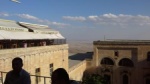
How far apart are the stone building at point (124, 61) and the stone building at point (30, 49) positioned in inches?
345

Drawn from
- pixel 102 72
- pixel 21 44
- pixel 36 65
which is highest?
pixel 21 44

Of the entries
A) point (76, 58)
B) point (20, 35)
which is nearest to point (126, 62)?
point (76, 58)

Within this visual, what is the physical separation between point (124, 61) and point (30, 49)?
63.5 feet

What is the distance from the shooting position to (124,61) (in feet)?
124

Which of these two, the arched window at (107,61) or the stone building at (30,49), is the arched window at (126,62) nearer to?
the arched window at (107,61)

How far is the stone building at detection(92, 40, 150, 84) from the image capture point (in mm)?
36469

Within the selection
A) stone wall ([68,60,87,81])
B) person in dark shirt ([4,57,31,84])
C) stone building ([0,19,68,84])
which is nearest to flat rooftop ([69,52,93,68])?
stone wall ([68,60,87,81])

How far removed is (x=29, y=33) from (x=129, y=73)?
18191 mm

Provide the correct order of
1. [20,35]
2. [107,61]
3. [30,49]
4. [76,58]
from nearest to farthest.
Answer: [30,49] → [20,35] → [107,61] → [76,58]

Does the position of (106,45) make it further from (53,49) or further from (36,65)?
(36,65)

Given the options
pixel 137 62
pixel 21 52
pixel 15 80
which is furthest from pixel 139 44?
pixel 15 80

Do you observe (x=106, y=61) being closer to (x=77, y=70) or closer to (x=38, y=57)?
(x=77, y=70)

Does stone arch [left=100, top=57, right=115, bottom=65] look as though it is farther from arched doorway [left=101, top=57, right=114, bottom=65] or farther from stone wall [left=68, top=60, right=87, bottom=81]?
stone wall [left=68, top=60, right=87, bottom=81]

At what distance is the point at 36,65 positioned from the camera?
2314cm
